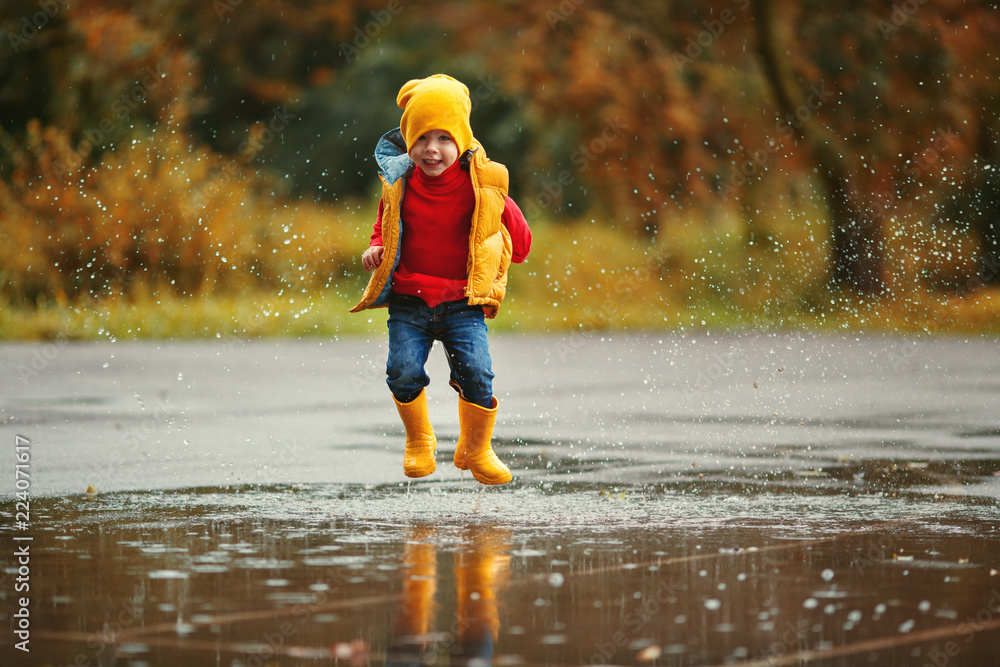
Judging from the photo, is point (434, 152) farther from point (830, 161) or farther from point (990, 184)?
point (990, 184)

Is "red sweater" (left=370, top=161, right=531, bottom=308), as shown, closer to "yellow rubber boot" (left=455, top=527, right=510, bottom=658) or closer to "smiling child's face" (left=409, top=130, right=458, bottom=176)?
"smiling child's face" (left=409, top=130, right=458, bottom=176)

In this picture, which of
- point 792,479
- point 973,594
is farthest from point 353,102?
point 973,594

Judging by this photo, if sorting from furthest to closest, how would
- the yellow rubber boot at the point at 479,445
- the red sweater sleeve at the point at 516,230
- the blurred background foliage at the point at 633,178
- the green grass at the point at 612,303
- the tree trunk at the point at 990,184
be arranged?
the tree trunk at the point at 990,184
the blurred background foliage at the point at 633,178
the green grass at the point at 612,303
the red sweater sleeve at the point at 516,230
the yellow rubber boot at the point at 479,445

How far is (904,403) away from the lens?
34.7 ft

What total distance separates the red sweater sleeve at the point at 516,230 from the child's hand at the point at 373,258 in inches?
23.6

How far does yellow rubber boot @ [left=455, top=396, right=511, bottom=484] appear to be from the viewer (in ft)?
20.3

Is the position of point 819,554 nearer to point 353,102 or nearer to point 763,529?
point 763,529

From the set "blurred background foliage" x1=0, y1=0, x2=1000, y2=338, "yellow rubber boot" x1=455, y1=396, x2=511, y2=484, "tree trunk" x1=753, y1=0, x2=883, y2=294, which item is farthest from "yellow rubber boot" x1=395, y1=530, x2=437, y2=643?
"tree trunk" x1=753, y1=0, x2=883, y2=294

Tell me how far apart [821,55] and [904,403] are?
1200 centimetres

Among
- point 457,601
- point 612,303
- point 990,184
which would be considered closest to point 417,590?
point 457,601

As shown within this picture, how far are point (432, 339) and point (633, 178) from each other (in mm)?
17357

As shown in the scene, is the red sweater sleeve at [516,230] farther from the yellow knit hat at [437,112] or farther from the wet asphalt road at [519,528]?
the wet asphalt road at [519,528]

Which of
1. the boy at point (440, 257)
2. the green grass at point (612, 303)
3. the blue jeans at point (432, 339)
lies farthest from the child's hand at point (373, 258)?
the green grass at point (612, 303)

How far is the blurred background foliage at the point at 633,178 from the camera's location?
60.8 feet
